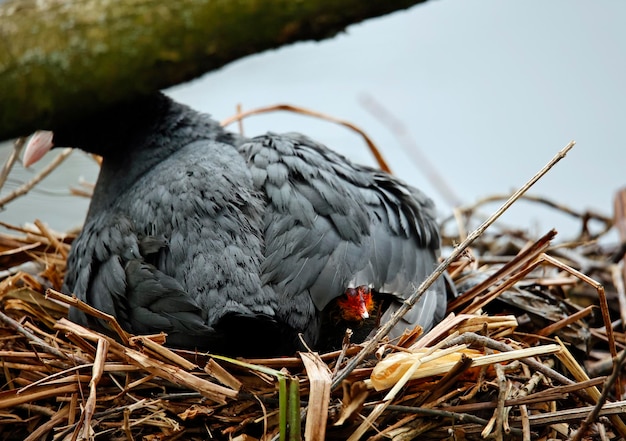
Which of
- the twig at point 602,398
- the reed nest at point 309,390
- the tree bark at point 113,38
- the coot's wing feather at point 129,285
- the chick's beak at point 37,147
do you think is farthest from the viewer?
the chick's beak at point 37,147

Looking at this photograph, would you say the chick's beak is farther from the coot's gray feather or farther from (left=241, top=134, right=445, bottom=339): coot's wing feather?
(left=241, top=134, right=445, bottom=339): coot's wing feather

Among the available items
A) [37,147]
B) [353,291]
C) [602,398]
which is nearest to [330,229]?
[353,291]

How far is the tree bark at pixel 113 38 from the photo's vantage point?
1.00 meters

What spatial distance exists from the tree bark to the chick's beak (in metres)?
1.46

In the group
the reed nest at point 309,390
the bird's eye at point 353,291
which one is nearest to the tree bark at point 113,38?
the reed nest at point 309,390

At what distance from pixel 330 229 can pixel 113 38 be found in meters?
0.95

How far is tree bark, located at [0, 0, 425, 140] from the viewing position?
999 millimetres

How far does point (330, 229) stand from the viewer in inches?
73.3

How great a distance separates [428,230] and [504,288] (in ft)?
0.89

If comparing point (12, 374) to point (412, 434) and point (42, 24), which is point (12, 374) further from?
point (42, 24)

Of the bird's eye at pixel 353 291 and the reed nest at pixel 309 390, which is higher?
the bird's eye at pixel 353 291

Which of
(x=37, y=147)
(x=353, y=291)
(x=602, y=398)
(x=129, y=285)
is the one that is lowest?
(x=602, y=398)

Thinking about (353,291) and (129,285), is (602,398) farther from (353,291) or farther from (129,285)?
(129,285)

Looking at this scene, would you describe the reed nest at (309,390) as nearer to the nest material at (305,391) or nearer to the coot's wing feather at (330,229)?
the nest material at (305,391)
